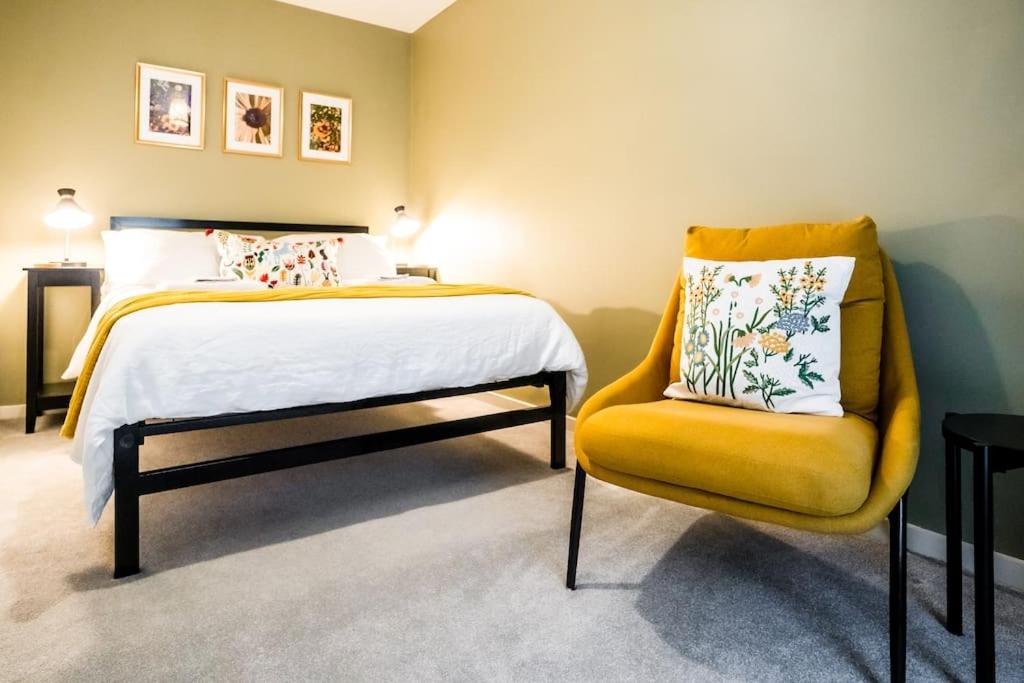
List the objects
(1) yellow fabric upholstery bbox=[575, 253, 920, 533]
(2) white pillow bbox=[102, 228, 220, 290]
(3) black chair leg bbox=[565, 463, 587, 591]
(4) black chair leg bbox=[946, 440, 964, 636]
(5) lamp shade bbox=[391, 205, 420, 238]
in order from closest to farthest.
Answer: (1) yellow fabric upholstery bbox=[575, 253, 920, 533], (4) black chair leg bbox=[946, 440, 964, 636], (3) black chair leg bbox=[565, 463, 587, 591], (2) white pillow bbox=[102, 228, 220, 290], (5) lamp shade bbox=[391, 205, 420, 238]

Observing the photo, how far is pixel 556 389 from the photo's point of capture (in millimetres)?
Answer: 2672

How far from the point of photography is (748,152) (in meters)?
2.41

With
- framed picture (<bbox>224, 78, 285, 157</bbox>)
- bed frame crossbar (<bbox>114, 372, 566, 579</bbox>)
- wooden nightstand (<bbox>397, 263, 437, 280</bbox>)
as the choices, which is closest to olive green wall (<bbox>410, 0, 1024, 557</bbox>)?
wooden nightstand (<bbox>397, 263, 437, 280</bbox>)

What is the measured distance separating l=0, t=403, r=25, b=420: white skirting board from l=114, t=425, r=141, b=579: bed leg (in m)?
2.45

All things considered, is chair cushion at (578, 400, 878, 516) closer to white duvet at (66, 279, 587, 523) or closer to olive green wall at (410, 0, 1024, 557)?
olive green wall at (410, 0, 1024, 557)

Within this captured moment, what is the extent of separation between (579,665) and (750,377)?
0.87 metres

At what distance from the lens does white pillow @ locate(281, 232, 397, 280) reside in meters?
3.91

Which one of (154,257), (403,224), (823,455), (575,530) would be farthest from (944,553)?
(154,257)

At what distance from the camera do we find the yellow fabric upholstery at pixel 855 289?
1735 mm

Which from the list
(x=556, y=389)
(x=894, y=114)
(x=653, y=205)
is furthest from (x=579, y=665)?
(x=653, y=205)

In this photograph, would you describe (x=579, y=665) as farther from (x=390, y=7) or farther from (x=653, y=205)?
(x=390, y=7)

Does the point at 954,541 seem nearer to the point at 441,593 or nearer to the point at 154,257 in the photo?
the point at 441,593

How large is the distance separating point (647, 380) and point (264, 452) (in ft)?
4.09

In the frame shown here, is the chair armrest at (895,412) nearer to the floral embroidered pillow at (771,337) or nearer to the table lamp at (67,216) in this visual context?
the floral embroidered pillow at (771,337)
